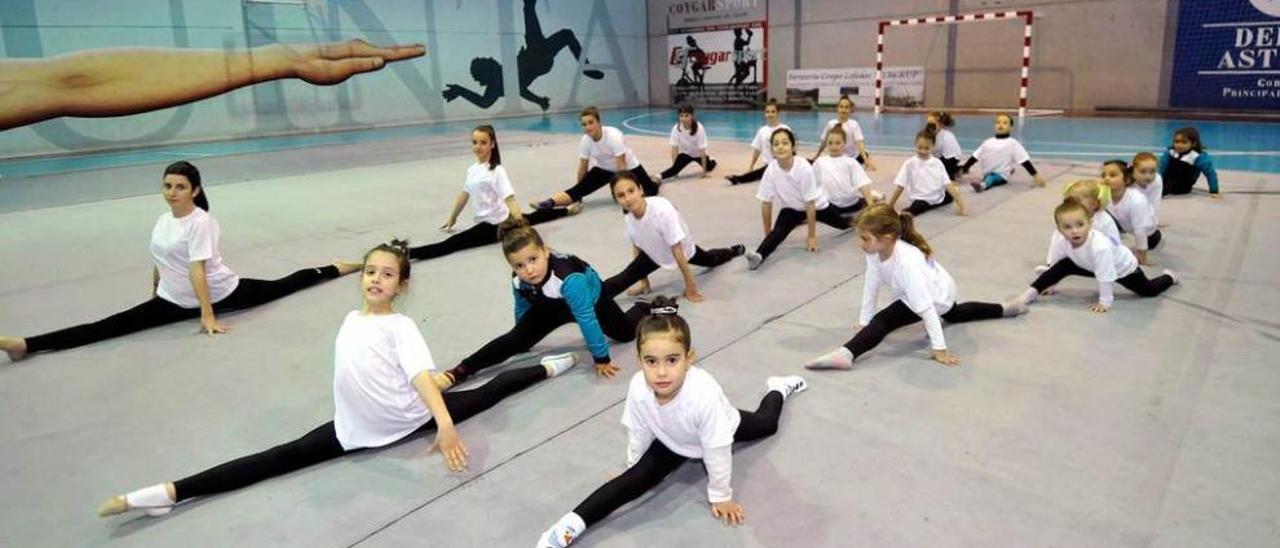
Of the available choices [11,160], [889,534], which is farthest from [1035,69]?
[11,160]

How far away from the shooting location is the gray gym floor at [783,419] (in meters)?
2.84

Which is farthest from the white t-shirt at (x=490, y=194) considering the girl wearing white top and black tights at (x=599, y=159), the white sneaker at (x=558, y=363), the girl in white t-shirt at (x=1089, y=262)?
the girl in white t-shirt at (x=1089, y=262)

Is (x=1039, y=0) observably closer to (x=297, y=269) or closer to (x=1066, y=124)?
(x=1066, y=124)

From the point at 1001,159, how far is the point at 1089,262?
15.8 feet

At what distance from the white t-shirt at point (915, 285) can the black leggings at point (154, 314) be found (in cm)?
420

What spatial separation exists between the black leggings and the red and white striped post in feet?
52.1

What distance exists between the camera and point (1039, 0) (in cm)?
1781

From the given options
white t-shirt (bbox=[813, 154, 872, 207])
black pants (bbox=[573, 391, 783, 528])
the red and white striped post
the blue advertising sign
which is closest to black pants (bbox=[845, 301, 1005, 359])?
black pants (bbox=[573, 391, 783, 528])

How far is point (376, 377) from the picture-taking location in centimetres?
331

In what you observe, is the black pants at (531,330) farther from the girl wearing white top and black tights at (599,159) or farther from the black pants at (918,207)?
the girl wearing white top and black tights at (599,159)

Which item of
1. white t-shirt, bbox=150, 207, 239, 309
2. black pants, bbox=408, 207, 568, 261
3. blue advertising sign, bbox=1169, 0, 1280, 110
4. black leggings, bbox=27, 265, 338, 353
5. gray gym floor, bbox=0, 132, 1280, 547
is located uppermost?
blue advertising sign, bbox=1169, 0, 1280, 110

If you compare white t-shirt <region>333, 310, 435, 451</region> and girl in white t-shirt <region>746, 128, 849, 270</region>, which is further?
girl in white t-shirt <region>746, 128, 849, 270</region>

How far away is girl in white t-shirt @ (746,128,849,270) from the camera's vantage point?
21.6ft

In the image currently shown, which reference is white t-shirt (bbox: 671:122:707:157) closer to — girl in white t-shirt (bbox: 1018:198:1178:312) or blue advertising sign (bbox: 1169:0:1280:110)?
girl in white t-shirt (bbox: 1018:198:1178:312)
